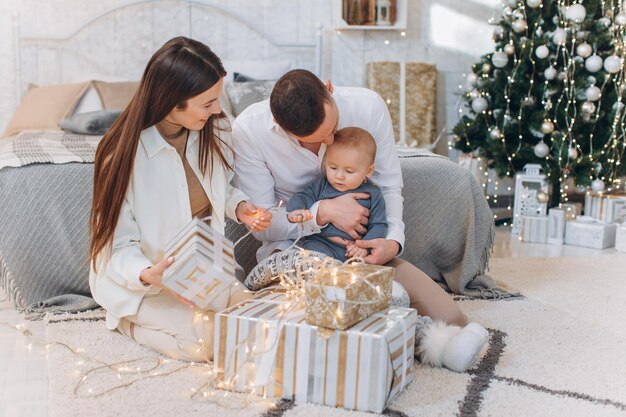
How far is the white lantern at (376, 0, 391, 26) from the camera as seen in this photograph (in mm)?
4754

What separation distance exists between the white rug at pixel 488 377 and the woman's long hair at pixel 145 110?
A: 1.06ft

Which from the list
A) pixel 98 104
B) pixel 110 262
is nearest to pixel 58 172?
pixel 110 262

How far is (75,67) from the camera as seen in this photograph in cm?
446

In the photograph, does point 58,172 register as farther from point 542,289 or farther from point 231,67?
point 231,67

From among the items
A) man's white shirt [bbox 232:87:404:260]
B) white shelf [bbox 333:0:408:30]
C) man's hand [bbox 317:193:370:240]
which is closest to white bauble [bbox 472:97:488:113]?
white shelf [bbox 333:0:408:30]

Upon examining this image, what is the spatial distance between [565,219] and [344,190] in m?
2.12

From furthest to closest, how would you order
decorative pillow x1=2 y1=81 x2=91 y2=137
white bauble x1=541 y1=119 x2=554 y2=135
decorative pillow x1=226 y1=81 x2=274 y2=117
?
decorative pillow x1=226 y1=81 x2=274 y2=117 < decorative pillow x1=2 y1=81 x2=91 y2=137 < white bauble x1=541 y1=119 x2=554 y2=135

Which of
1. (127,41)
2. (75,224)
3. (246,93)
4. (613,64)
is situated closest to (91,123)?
(246,93)

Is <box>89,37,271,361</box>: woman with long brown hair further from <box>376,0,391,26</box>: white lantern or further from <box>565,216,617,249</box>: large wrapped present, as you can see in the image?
<box>376,0,391,26</box>: white lantern

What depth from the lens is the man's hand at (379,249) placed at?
198 cm

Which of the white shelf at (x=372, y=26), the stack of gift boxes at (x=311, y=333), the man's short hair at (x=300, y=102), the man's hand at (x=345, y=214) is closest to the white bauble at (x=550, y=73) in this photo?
the white shelf at (x=372, y=26)

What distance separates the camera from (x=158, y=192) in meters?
1.89

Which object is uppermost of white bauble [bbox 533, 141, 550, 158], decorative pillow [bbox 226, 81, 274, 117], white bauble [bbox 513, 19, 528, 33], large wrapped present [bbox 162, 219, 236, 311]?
white bauble [bbox 513, 19, 528, 33]

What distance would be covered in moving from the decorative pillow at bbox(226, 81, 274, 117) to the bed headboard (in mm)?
641
